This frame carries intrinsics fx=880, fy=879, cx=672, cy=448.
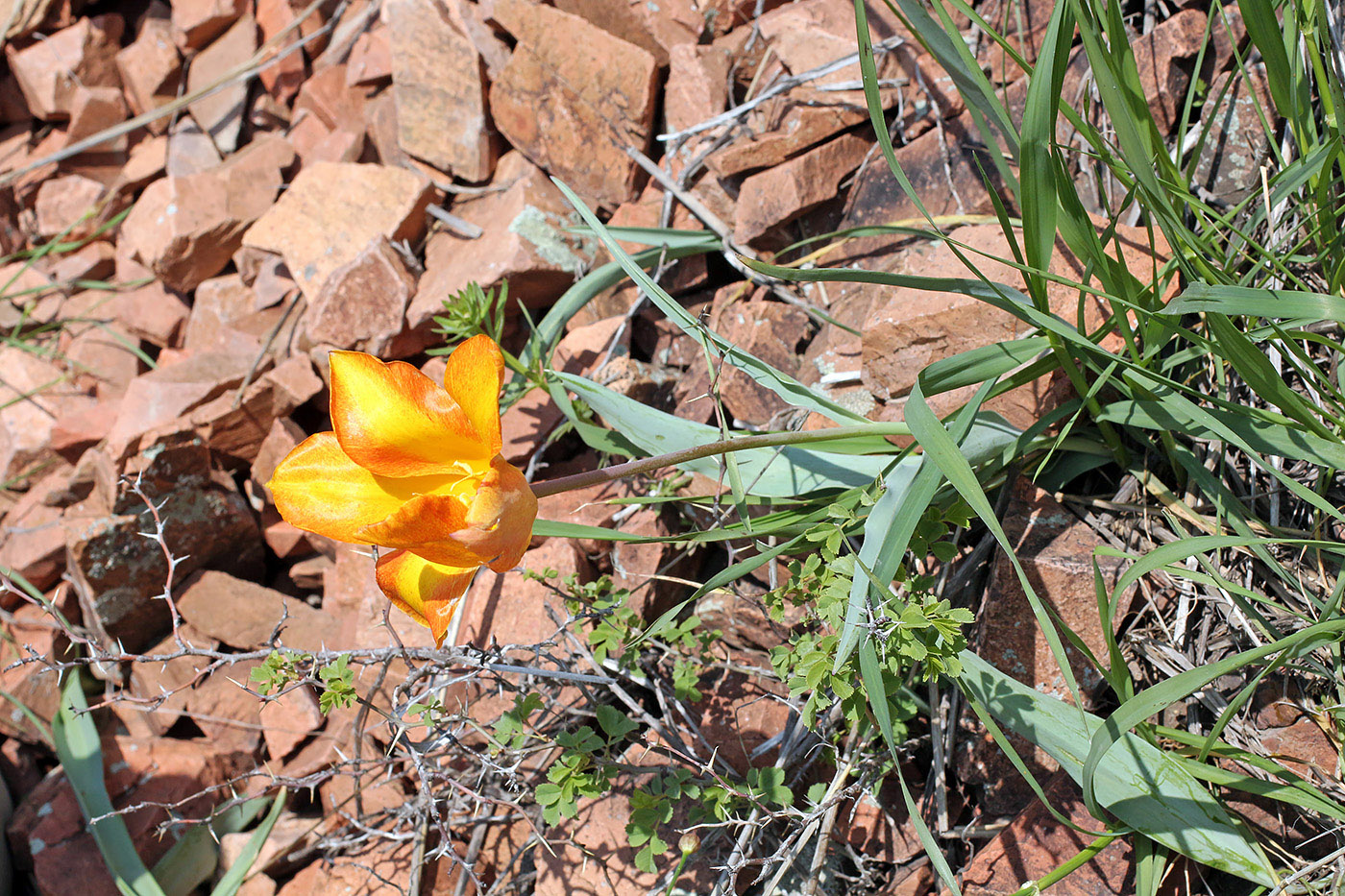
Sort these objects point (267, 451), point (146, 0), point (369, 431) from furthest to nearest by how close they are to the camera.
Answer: point (146, 0), point (267, 451), point (369, 431)

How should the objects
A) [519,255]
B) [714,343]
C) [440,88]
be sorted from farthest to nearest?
[440,88], [519,255], [714,343]

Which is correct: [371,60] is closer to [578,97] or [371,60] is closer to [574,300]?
[578,97]

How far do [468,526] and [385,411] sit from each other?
0.25 m

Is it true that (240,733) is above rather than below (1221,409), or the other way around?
below

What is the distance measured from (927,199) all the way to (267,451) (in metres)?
2.12

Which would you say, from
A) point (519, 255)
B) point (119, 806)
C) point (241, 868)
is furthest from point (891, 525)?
point (119, 806)

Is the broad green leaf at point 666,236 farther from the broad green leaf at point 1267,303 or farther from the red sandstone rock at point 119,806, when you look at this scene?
the red sandstone rock at point 119,806

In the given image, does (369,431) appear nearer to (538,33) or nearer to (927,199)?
(927,199)

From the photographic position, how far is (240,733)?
8.46 ft

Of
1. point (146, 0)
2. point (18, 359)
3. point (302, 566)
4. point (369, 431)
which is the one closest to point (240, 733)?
point (302, 566)

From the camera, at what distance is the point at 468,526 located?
Answer: 100 cm

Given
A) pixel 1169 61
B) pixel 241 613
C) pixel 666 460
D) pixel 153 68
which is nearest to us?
pixel 666 460

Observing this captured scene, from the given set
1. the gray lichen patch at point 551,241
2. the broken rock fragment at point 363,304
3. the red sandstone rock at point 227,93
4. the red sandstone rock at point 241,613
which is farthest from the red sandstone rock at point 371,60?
the red sandstone rock at point 241,613

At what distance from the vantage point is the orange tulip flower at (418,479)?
40.0 inches
